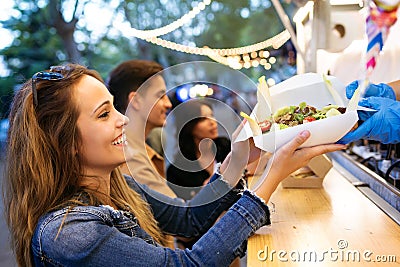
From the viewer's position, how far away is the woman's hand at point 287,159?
1120 millimetres

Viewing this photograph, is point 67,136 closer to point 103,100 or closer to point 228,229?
point 103,100

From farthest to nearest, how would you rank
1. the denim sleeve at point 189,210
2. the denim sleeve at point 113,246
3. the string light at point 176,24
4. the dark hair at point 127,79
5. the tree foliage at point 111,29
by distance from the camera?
Answer: 1. the tree foliage at point 111,29
2. the string light at point 176,24
3. the dark hair at point 127,79
4. the denim sleeve at point 189,210
5. the denim sleeve at point 113,246

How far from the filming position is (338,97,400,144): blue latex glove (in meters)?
1.14

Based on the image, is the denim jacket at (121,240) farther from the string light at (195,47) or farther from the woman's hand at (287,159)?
the string light at (195,47)

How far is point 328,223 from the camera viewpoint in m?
1.27

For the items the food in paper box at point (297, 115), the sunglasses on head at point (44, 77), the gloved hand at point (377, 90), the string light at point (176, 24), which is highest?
the sunglasses on head at point (44, 77)

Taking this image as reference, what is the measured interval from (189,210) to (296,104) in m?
0.49

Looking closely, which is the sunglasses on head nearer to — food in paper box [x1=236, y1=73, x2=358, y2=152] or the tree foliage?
food in paper box [x1=236, y1=73, x2=358, y2=152]

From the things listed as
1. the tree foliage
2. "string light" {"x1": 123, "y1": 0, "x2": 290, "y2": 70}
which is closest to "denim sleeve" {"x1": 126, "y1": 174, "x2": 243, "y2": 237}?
"string light" {"x1": 123, "y1": 0, "x2": 290, "y2": 70}

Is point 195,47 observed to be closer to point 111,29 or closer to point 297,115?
point 297,115

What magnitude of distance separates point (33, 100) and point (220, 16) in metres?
7.58

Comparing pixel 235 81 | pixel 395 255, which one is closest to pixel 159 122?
pixel 235 81

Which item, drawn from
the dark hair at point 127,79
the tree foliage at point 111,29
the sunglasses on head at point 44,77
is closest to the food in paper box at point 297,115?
the sunglasses on head at point 44,77

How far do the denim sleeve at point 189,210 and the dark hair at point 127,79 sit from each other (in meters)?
0.88
